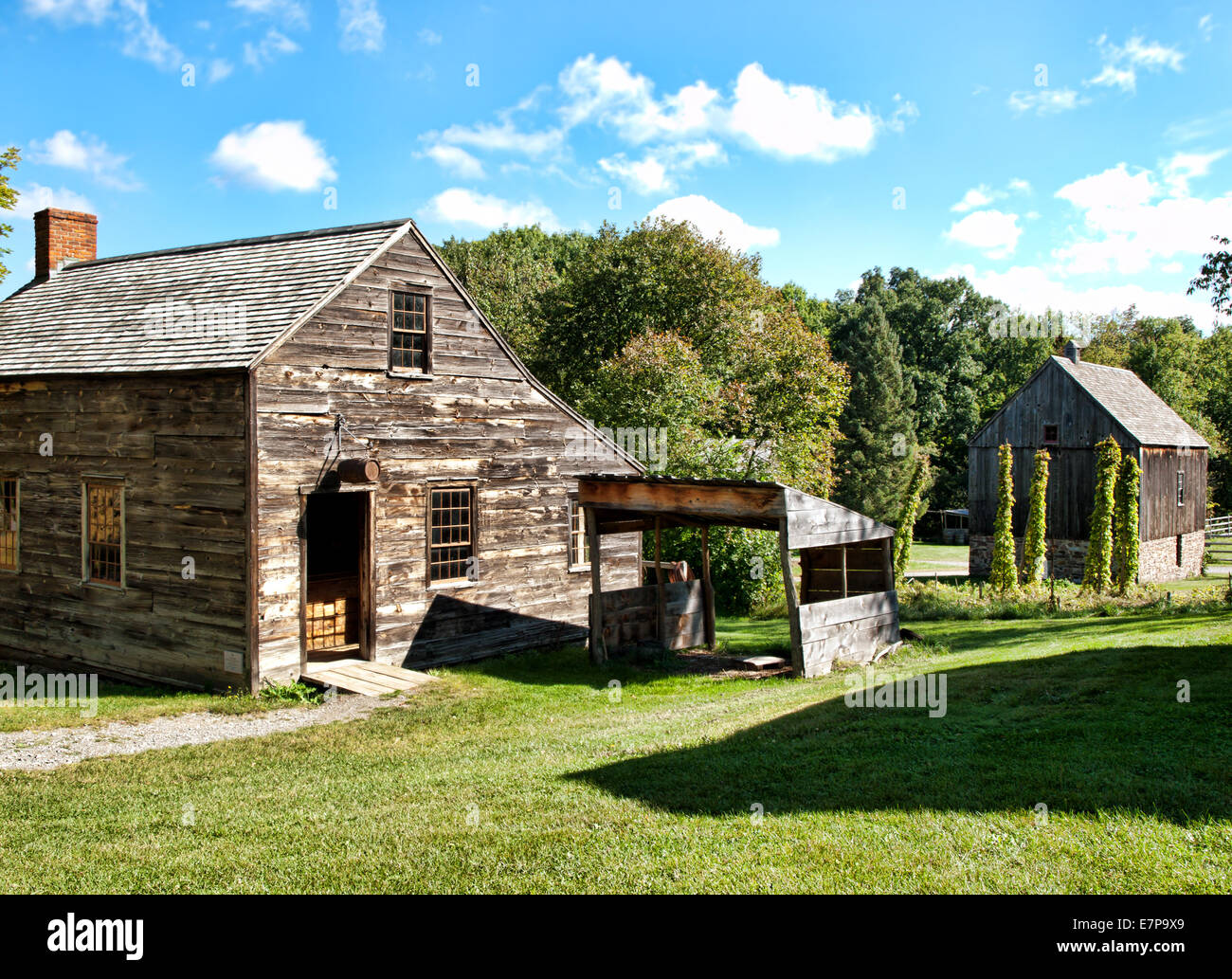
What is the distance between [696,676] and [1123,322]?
63866mm

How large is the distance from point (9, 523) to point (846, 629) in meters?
15.3

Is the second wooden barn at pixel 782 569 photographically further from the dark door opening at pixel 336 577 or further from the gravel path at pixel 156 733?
the gravel path at pixel 156 733

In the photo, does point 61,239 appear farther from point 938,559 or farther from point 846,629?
point 938,559

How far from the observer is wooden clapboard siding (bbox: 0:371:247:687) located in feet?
46.0

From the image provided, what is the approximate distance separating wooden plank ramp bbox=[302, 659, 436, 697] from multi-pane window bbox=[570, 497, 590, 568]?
470cm

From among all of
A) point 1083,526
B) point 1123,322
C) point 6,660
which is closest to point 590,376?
point 1083,526

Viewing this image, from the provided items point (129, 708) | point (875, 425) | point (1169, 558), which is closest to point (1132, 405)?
point (1169, 558)

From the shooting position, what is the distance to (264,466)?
13.8 meters

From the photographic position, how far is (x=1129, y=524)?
83.9 ft

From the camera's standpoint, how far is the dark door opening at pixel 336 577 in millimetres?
15453

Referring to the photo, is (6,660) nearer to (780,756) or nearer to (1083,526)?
(780,756)

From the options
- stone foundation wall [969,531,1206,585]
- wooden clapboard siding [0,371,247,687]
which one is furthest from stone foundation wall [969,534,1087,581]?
wooden clapboard siding [0,371,247,687]

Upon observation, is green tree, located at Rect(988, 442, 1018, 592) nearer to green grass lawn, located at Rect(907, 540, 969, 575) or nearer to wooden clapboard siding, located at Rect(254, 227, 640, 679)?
green grass lawn, located at Rect(907, 540, 969, 575)

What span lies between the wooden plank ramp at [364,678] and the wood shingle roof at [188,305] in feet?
15.8
